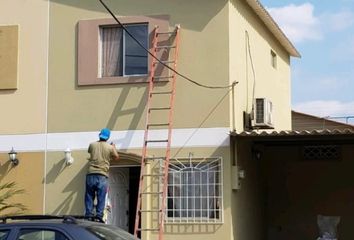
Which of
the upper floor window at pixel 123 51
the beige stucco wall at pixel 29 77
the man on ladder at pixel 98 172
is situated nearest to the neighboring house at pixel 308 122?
the upper floor window at pixel 123 51

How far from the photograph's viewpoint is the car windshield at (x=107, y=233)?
812 centimetres

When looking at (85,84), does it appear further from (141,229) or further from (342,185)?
(342,185)

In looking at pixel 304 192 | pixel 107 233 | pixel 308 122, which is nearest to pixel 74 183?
pixel 107 233

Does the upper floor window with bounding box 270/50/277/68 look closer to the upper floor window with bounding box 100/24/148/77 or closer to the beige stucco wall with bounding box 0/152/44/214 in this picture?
the upper floor window with bounding box 100/24/148/77

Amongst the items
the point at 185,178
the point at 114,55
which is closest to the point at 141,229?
the point at 185,178

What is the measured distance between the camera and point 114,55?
14.8 m

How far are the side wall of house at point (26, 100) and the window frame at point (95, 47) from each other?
83 centimetres

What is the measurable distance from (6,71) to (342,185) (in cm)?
894

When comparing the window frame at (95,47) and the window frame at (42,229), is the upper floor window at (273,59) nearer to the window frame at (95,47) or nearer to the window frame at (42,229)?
the window frame at (95,47)

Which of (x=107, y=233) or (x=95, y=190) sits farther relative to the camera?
(x=95, y=190)

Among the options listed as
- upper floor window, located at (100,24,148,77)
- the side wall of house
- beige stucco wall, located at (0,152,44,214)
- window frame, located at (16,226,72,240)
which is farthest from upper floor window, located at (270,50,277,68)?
window frame, located at (16,226,72,240)

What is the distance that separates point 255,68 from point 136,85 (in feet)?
12.1

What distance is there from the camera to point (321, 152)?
59.3 ft

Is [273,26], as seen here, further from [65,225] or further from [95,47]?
[65,225]
